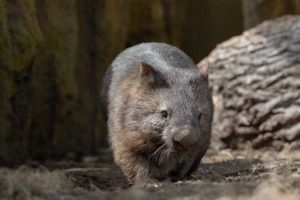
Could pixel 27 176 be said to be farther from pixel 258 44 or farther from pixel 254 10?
pixel 254 10

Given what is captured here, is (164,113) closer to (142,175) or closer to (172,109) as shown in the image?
(172,109)

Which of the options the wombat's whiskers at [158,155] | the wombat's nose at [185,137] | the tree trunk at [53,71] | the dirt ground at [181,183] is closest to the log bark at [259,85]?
the dirt ground at [181,183]

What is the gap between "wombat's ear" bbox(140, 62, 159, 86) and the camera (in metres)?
5.84

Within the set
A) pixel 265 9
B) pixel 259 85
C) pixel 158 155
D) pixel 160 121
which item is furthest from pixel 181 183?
pixel 265 9

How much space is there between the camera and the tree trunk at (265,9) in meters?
10.3

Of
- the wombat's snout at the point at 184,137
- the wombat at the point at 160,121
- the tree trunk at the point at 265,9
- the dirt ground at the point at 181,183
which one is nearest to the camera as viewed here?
the dirt ground at the point at 181,183

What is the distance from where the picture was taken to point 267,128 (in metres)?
7.99

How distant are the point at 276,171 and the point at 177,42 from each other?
260 inches

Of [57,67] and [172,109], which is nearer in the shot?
[172,109]

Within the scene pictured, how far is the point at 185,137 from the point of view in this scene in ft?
17.5

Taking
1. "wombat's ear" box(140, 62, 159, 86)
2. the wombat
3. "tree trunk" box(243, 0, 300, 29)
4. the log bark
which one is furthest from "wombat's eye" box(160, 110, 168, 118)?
"tree trunk" box(243, 0, 300, 29)

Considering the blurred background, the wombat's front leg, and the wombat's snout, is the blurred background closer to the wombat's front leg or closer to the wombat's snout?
the wombat's front leg

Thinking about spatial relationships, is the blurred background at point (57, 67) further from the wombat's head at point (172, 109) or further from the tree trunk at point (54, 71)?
the wombat's head at point (172, 109)

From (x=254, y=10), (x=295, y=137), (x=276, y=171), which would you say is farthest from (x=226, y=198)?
(x=254, y=10)
